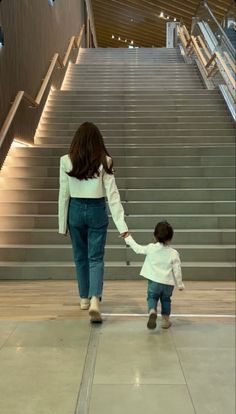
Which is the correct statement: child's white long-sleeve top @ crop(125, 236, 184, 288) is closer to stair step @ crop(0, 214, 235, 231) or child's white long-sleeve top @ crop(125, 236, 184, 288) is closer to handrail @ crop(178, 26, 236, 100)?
stair step @ crop(0, 214, 235, 231)

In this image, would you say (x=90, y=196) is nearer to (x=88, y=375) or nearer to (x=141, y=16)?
(x=88, y=375)

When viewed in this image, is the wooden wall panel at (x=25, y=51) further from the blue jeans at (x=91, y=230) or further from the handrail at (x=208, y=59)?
the handrail at (x=208, y=59)

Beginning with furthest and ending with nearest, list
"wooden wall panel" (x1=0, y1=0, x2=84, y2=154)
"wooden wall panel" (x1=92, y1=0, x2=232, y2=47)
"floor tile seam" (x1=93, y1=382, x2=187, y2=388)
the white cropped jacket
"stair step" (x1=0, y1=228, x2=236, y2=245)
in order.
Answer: "wooden wall panel" (x1=92, y1=0, x2=232, y2=47) → "wooden wall panel" (x1=0, y1=0, x2=84, y2=154) → "stair step" (x1=0, y1=228, x2=236, y2=245) → the white cropped jacket → "floor tile seam" (x1=93, y1=382, x2=187, y2=388)

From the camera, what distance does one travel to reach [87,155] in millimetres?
3197

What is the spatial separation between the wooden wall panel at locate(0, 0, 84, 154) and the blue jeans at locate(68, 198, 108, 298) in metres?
3.01

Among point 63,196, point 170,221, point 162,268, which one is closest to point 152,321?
point 162,268

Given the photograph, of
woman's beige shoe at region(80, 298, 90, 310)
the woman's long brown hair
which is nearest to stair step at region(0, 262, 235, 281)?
woman's beige shoe at region(80, 298, 90, 310)

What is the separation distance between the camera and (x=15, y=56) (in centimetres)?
658

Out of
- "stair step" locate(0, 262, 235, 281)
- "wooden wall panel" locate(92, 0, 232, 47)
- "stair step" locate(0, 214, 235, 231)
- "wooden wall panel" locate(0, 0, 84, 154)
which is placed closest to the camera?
"stair step" locate(0, 262, 235, 281)

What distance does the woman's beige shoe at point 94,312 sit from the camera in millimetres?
3195

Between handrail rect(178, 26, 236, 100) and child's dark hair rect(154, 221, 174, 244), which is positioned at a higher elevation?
handrail rect(178, 26, 236, 100)

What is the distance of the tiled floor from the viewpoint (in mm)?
2180

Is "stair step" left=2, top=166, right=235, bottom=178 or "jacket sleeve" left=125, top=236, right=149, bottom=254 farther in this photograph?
"stair step" left=2, top=166, right=235, bottom=178

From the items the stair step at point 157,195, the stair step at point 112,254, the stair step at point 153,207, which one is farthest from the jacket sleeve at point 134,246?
the stair step at point 157,195
